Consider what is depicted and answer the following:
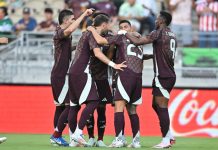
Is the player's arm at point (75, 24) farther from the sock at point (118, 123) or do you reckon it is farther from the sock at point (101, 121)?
the sock at point (118, 123)

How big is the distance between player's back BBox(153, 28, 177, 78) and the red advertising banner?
4.69 m

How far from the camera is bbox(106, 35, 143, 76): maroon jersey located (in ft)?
47.1

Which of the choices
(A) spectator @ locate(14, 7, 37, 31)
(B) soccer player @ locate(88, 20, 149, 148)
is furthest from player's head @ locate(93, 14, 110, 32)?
(A) spectator @ locate(14, 7, 37, 31)

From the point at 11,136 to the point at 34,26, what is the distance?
17.8 feet

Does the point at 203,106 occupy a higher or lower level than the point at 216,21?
lower

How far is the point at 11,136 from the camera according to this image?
17.8 metres

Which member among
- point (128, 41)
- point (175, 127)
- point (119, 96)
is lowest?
point (175, 127)

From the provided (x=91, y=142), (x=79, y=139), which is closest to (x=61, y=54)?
(x=91, y=142)

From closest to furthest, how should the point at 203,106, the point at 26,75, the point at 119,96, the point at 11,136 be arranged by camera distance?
the point at 119,96 → the point at 11,136 → the point at 203,106 → the point at 26,75

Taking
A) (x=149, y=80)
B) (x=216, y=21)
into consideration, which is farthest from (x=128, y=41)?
(x=216, y=21)

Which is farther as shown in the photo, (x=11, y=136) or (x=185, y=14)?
(x=185, y=14)

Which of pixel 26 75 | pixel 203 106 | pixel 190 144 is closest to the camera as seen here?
pixel 190 144

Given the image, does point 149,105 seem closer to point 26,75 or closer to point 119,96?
point 26,75

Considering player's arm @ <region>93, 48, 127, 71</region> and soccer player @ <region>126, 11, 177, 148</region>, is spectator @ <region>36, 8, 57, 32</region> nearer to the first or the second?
soccer player @ <region>126, 11, 177, 148</region>
